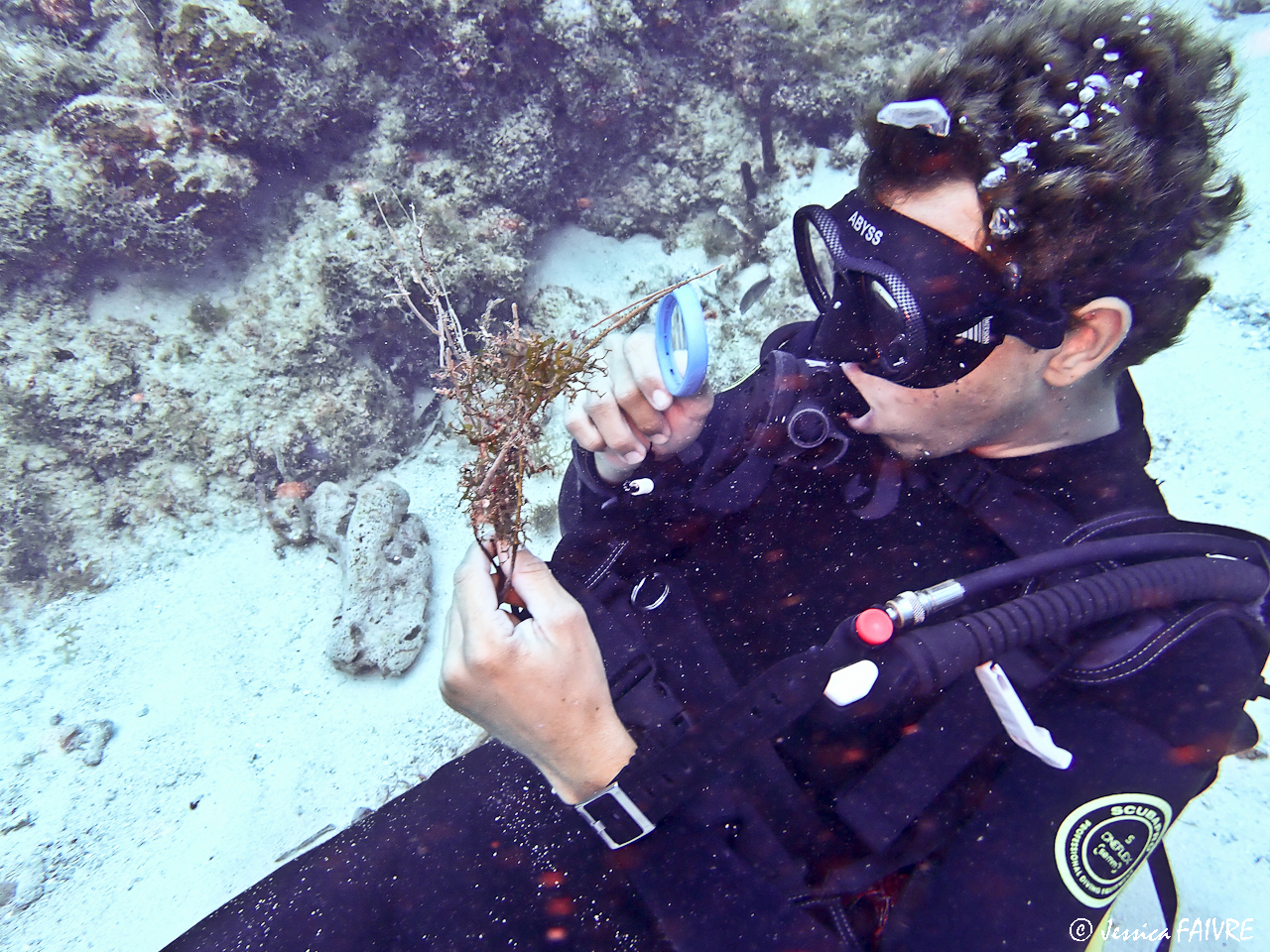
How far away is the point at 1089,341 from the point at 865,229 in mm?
761

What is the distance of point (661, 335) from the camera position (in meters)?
1.81

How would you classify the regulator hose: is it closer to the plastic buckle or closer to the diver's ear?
the diver's ear

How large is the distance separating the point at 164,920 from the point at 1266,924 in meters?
A: 6.19

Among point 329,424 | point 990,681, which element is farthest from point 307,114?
point 990,681

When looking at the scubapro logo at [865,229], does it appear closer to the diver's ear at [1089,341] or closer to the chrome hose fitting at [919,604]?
the diver's ear at [1089,341]

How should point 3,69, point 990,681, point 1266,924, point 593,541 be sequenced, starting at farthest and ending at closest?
1. point 3,69
2. point 1266,924
3. point 593,541
4. point 990,681

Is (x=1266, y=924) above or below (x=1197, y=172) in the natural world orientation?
below

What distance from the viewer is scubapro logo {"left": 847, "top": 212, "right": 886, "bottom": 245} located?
5.93 feet

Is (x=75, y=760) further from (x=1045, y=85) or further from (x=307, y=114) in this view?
(x=1045, y=85)

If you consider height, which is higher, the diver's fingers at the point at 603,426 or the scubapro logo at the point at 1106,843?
the diver's fingers at the point at 603,426

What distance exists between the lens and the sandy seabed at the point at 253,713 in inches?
141

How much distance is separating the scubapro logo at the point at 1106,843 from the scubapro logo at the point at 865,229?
1.66 meters

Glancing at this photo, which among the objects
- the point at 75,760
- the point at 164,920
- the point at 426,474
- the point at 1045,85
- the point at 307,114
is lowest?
the point at 164,920

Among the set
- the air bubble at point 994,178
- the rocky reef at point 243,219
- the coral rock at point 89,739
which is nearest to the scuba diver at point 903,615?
the air bubble at point 994,178
